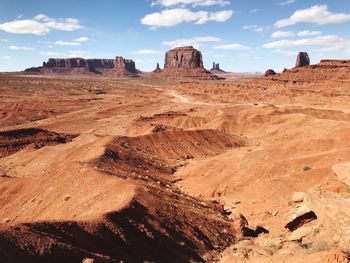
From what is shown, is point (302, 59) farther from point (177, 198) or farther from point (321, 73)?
point (177, 198)

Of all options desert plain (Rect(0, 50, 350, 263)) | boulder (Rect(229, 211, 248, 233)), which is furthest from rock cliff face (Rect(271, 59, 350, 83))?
boulder (Rect(229, 211, 248, 233))

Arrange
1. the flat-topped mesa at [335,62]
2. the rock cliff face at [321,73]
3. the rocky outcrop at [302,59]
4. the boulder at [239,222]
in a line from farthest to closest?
the rocky outcrop at [302,59], the flat-topped mesa at [335,62], the rock cliff face at [321,73], the boulder at [239,222]

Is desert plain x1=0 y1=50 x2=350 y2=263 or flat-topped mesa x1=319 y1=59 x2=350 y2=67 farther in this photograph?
flat-topped mesa x1=319 y1=59 x2=350 y2=67

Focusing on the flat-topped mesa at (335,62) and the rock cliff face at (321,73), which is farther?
the flat-topped mesa at (335,62)

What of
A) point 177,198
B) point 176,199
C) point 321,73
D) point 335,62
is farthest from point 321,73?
point 176,199

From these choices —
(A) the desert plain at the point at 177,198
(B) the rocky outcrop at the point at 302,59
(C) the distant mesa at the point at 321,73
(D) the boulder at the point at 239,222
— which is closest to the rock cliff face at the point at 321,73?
(C) the distant mesa at the point at 321,73

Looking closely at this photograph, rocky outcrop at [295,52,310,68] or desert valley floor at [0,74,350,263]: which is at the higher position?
rocky outcrop at [295,52,310,68]

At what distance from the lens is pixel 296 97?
92062mm

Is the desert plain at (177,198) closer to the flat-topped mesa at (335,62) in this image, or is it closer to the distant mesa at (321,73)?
the distant mesa at (321,73)

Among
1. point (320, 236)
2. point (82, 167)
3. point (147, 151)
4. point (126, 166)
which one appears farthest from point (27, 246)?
point (147, 151)

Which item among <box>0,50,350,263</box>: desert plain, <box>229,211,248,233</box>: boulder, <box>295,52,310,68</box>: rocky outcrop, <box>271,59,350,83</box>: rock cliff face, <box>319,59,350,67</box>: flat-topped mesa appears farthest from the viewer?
<box>295,52,310,68</box>: rocky outcrop

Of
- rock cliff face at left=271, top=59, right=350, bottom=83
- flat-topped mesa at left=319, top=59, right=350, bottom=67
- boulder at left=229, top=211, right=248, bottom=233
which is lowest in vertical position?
boulder at left=229, top=211, right=248, bottom=233

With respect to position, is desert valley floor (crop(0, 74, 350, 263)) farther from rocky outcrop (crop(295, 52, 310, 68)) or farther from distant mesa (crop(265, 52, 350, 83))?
rocky outcrop (crop(295, 52, 310, 68))

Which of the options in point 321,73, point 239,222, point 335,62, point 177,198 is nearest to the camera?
point 239,222
